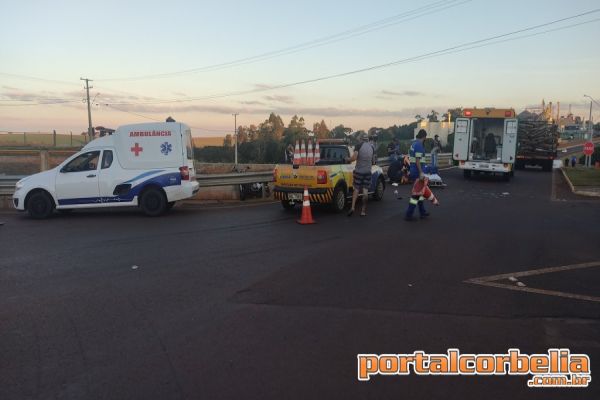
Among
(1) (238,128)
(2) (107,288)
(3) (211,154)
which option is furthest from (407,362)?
(1) (238,128)

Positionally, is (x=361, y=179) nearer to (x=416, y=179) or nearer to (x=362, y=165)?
(x=362, y=165)

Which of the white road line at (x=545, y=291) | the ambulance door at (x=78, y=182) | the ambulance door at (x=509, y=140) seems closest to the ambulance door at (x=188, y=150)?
the ambulance door at (x=78, y=182)

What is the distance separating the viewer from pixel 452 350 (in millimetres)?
4418

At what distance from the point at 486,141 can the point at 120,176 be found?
19.3 meters

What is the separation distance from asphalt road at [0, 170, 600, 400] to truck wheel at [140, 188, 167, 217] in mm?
1930

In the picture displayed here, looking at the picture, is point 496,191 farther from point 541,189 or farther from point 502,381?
point 502,381

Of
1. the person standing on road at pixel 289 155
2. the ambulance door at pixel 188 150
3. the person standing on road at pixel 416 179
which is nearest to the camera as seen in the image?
the person standing on road at pixel 416 179

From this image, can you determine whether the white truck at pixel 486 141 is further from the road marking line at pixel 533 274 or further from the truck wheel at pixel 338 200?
the road marking line at pixel 533 274

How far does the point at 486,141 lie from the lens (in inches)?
1005

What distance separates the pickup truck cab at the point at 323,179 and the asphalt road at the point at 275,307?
1763 millimetres

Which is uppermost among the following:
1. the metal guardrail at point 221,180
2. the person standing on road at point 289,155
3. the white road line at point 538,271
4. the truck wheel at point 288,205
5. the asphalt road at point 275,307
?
the person standing on road at point 289,155

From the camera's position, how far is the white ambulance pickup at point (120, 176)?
12.4m

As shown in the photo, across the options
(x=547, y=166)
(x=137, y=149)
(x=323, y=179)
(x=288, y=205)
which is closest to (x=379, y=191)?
(x=288, y=205)

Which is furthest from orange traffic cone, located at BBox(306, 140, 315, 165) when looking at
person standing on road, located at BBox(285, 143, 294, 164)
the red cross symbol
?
the red cross symbol
